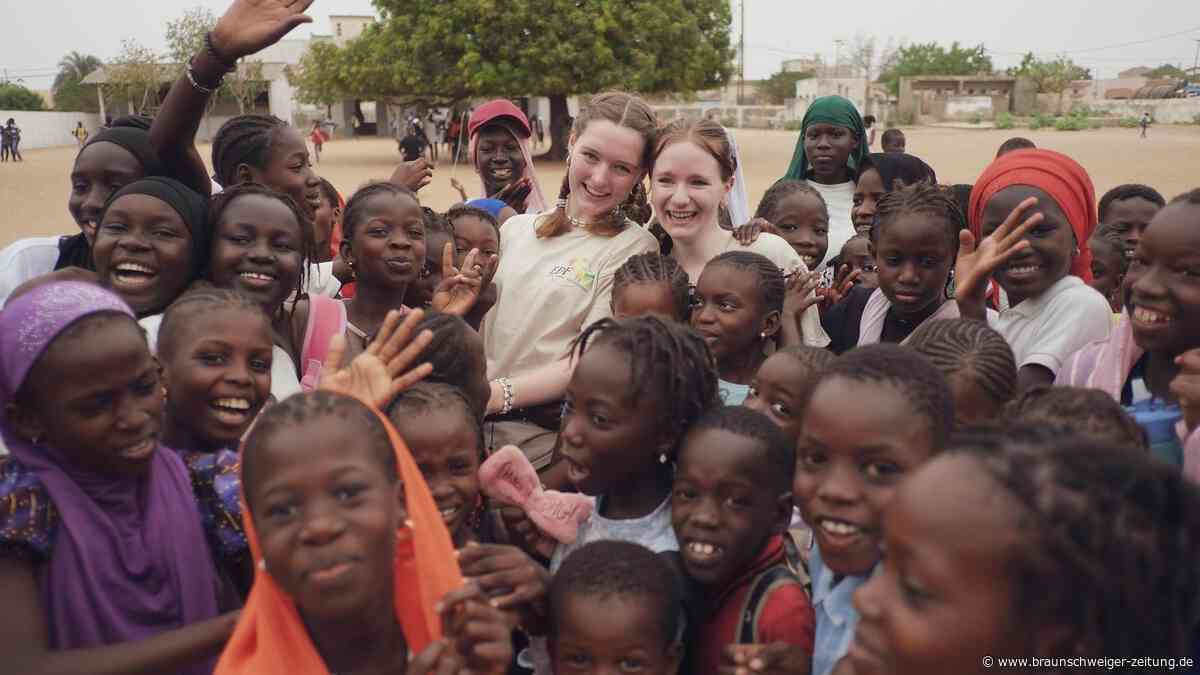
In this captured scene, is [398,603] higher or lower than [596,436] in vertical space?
lower

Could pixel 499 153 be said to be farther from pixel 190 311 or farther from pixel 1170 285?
pixel 1170 285

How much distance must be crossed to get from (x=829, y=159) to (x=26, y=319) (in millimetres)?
4315

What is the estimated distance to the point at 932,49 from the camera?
93.6 m

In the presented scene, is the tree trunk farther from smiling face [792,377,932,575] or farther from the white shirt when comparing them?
smiling face [792,377,932,575]

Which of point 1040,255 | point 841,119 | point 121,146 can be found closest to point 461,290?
point 121,146

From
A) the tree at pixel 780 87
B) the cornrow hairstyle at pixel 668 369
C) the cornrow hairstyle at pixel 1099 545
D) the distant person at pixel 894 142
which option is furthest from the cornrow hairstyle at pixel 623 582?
the tree at pixel 780 87

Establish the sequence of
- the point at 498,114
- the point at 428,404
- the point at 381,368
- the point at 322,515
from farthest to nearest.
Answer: the point at 498,114, the point at 428,404, the point at 381,368, the point at 322,515

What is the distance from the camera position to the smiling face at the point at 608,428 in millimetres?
2359

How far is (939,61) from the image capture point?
91188 mm

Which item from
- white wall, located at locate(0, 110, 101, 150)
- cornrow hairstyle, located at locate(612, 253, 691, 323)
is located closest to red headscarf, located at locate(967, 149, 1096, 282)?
cornrow hairstyle, located at locate(612, 253, 691, 323)

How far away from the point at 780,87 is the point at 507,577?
76.7 meters

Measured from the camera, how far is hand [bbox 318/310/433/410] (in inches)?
87.0

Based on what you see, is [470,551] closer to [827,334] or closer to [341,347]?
[341,347]

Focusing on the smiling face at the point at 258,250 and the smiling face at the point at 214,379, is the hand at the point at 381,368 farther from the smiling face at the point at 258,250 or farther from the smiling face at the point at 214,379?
the smiling face at the point at 258,250
